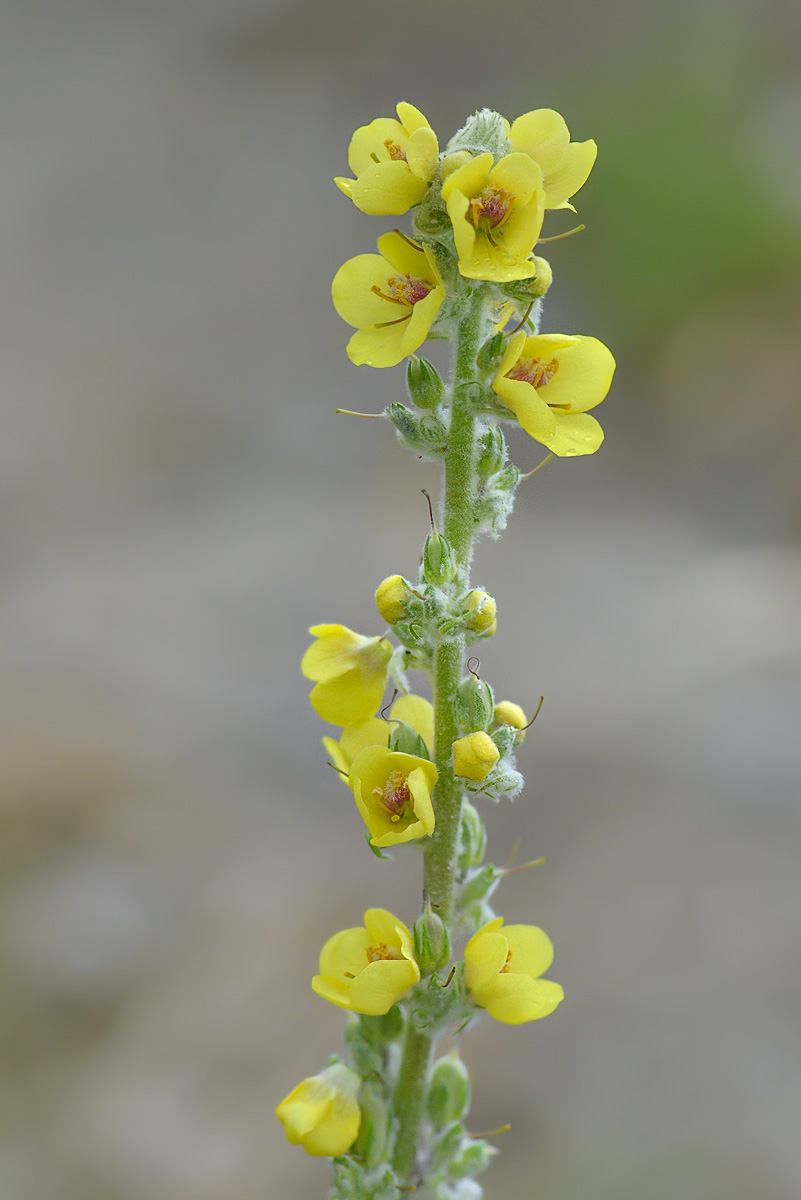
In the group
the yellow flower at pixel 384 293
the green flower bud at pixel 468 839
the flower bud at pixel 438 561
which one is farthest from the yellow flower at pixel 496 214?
the green flower bud at pixel 468 839

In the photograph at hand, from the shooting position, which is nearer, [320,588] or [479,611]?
[479,611]

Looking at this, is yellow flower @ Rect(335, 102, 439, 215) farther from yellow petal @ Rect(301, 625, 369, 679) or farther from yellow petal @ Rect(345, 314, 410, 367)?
yellow petal @ Rect(301, 625, 369, 679)

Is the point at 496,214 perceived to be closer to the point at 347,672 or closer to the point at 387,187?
the point at 387,187

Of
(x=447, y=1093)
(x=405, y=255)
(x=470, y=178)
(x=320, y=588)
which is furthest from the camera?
(x=320, y=588)

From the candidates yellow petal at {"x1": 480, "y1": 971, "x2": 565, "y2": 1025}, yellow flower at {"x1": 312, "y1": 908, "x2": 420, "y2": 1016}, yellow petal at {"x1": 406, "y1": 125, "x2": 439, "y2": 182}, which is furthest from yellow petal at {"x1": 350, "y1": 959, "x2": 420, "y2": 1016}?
yellow petal at {"x1": 406, "y1": 125, "x2": 439, "y2": 182}

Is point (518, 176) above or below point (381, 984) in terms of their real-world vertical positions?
above

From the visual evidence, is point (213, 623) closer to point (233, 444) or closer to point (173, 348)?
point (233, 444)

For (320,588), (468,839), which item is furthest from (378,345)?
(320,588)
